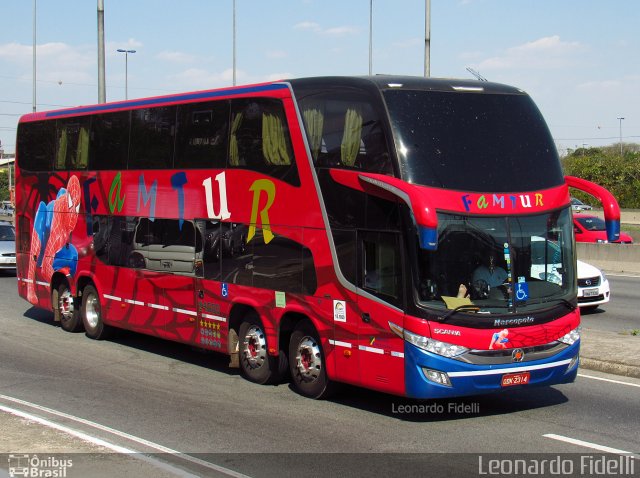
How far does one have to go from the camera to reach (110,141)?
1578 cm

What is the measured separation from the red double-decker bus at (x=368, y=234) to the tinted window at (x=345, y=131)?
0.02 meters

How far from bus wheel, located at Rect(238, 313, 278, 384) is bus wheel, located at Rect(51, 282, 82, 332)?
558 centimetres

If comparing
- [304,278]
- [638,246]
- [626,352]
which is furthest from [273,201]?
[638,246]

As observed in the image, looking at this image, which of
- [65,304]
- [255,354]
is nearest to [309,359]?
[255,354]

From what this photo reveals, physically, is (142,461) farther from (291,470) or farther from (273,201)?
(273,201)

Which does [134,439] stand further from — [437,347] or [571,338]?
[571,338]

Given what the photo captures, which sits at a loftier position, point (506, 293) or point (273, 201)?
point (273, 201)

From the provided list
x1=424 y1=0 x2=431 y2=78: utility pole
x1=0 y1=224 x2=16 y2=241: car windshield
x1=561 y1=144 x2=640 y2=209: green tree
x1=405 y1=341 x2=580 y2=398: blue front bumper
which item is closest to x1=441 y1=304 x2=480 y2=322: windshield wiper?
x1=405 y1=341 x2=580 y2=398: blue front bumper

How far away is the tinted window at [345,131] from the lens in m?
10.2

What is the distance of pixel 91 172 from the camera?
640 inches

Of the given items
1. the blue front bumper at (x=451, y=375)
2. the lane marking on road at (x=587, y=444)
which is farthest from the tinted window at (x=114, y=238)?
the lane marking on road at (x=587, y=444)

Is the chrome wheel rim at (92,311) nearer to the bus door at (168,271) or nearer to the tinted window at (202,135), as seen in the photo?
the bus door at (168,271)

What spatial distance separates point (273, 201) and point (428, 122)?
2531 millimetres

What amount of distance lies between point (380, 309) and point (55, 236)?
9.36m
